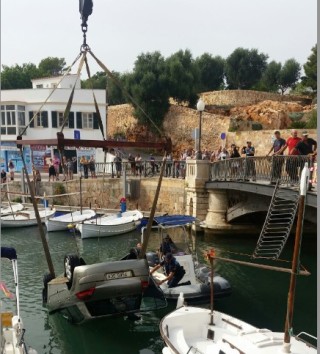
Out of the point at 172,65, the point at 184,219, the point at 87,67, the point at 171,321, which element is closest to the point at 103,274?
the point at 171,321

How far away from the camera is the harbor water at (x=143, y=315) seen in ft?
31.0

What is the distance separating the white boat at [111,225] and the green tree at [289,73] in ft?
111

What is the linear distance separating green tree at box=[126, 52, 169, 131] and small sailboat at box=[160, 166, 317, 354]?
101ft

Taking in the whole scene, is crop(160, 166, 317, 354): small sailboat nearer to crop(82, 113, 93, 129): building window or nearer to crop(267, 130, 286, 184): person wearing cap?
crop(267, 130, 286, 184): person wearing cap

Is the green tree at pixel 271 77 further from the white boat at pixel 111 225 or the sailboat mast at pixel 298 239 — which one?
the sailboat mast at pixel 298 239

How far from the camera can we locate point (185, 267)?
1171 cm

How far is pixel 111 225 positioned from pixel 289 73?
3599 centimetres

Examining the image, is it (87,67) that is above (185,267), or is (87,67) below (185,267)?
above

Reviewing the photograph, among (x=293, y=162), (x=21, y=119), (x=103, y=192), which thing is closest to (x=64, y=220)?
(x=103, y=192)

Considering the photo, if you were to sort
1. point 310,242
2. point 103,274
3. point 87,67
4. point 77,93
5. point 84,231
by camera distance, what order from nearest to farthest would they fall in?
→ point 87,67
point 103,274
point 310,242
point 84,231
point 77,93

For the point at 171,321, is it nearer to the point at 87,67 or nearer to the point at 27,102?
the point at 87,67

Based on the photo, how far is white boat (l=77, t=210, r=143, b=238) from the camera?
2005 cm

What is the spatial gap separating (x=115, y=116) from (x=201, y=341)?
37.4 metres

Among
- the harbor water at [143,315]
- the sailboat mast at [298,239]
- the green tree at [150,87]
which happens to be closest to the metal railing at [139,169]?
the harbor water at [143,315]
